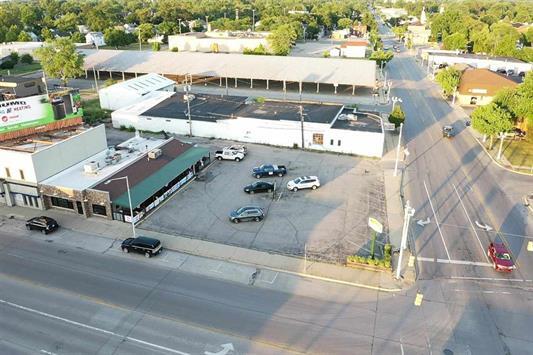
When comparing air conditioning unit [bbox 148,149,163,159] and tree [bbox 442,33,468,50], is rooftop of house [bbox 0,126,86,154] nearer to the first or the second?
air conditioning unit [bbox 148,149,163,159]

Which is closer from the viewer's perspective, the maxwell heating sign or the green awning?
the green awning

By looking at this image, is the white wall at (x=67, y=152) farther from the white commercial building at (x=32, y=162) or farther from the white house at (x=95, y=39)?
the white house at (x=95, y=39)

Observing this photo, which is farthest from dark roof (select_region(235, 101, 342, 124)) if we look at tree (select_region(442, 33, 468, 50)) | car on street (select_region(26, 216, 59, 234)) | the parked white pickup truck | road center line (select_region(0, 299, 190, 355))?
tree (select_region(442, 33, 468, 50))

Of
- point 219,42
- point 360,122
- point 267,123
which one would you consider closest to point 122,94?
point 267,123

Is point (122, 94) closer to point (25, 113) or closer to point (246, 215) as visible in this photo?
point (25, 113)

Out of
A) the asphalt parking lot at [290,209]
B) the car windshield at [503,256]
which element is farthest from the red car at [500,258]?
the asphalt parking lot at [290,209]

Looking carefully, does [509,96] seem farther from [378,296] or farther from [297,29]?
[297,29]
